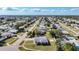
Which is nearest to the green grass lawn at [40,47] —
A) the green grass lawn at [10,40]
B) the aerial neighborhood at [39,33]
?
the aerial neighborhood at [39,33]

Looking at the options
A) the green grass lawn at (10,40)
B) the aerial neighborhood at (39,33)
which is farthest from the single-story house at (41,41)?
the green grass lawn at (10,40)

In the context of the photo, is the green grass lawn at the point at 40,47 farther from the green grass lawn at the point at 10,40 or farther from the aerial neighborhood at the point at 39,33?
the green grass lawn at the point at 10,40

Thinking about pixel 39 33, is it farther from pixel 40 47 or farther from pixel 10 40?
pixel 10 40

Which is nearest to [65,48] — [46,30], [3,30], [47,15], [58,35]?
[58,35]

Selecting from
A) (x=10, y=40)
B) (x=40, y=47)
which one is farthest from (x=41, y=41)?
(x=10, y=40)

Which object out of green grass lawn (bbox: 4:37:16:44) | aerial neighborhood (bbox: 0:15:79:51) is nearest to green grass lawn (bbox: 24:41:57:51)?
aerial neighborhood (bbox: 0:15:79:51)

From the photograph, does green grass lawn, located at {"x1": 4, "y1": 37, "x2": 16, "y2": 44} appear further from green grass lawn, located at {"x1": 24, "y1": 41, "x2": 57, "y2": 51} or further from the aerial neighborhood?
green grass lawn, located at {"x1": 24, "y1": 41, "x2": 57, "y2": 51}

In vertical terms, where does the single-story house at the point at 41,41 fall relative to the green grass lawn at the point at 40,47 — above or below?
above

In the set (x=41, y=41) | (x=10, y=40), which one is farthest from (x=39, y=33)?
(x=10, y=40)

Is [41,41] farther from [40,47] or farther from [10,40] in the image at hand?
[10,40]

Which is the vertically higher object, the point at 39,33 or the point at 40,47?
the point at 39,33
